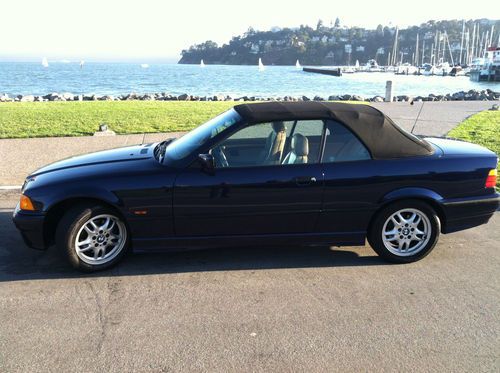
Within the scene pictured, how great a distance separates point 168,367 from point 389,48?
531 feet

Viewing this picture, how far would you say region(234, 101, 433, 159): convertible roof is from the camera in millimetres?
4590

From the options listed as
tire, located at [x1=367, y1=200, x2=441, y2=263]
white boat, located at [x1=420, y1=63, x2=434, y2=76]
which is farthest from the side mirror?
white boat, located at [x1=420, y1=63, x2=434, y2=76]

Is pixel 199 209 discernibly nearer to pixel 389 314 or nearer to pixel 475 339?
pixel 389 314

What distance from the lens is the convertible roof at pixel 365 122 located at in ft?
15.1

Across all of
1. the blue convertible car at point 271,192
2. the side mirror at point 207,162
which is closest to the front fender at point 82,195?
the blue convertible car at point 271,192

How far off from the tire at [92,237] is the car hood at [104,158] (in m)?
0.61

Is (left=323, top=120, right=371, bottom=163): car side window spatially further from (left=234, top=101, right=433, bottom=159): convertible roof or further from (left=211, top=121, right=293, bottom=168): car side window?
(left=211, top=121, right=293, bottom=168): car side window

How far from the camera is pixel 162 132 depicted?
11289 mm

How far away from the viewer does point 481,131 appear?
37.9ft

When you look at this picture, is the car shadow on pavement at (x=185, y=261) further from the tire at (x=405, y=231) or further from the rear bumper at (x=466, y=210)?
the rear bumper at (x=466, y=210)

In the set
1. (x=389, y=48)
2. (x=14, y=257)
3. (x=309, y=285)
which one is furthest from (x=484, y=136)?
(x=389, y=48)

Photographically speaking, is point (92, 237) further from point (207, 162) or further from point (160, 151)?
point (207, 162)

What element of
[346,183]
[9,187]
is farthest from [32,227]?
[9,187]

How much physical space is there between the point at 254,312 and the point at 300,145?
1642 mm
